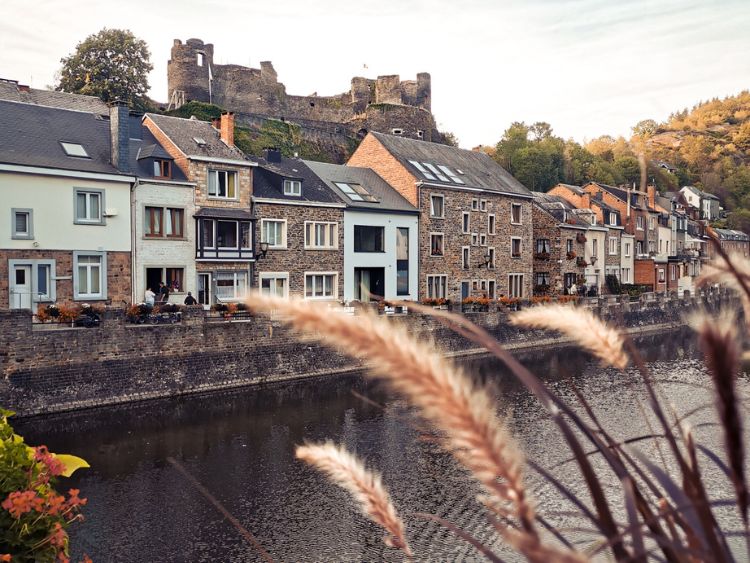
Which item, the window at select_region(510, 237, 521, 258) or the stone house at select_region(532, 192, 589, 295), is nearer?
the window at select_region(510, 237, 521, 258)

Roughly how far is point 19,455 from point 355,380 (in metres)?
22.7

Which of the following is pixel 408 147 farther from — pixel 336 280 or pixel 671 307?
pixel 671 307

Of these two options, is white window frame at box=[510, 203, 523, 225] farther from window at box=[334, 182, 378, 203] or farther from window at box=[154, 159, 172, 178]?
window at box=[154, 159, 172, 178]

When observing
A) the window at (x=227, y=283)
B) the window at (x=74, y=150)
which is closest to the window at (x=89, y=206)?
the window at (x=74, y=150)

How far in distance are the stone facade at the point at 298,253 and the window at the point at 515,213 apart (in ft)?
48.1

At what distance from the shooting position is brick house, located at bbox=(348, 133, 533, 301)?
4028cm

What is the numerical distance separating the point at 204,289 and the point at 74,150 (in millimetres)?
7738

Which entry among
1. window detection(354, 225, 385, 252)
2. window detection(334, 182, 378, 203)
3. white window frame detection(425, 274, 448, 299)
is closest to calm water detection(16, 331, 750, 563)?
window detection(354, 225, 385, 252)

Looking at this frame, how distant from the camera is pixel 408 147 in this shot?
144 ft

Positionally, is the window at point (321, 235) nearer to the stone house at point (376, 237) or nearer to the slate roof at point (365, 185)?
the stone house at point (376, 237)

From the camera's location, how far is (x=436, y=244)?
40.6 m

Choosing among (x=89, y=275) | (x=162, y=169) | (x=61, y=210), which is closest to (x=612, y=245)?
(x=162, y=169)

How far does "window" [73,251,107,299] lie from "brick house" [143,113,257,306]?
395 centimetres

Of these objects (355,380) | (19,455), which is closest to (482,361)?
(355,380)
